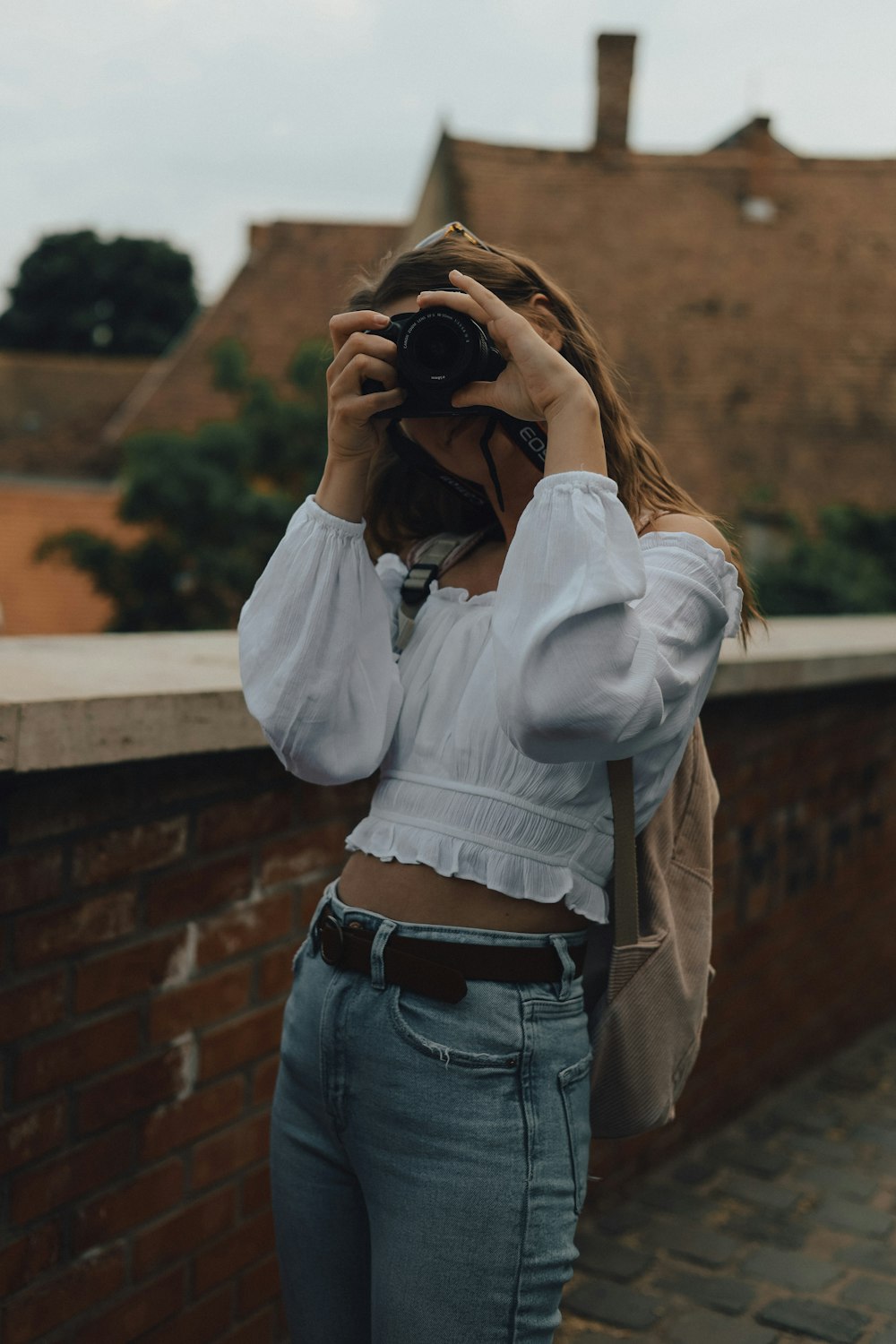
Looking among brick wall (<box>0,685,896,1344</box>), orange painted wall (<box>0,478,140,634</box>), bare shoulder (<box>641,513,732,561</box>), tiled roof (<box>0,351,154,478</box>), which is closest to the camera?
bare shoulder (<box>641,513,732,561</box>)

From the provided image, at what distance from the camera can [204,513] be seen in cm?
1609

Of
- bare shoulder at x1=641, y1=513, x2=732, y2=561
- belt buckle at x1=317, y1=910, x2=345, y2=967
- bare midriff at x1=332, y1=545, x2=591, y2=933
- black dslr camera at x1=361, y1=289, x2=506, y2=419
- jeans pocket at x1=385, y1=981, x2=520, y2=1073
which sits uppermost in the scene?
black dslr camera at x1=361, y1=289, x2=506, y2=419

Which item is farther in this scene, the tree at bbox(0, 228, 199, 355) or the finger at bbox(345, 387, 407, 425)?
the tree at bbox(0, 228, 199, 355)

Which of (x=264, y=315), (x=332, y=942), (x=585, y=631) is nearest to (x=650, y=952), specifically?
(x=332, y=942)

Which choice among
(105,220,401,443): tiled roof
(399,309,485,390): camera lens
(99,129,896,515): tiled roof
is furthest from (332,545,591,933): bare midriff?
(105,220,401,443): tiled roof

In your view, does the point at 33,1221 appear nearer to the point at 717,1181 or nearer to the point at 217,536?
the point at 717,1181

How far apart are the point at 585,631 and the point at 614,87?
26234 mm

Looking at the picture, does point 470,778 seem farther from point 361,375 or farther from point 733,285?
point 733,285

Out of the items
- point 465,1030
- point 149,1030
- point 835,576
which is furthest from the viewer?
point 835,576

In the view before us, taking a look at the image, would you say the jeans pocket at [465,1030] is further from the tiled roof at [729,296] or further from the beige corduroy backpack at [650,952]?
the tiled roof at [729,296]

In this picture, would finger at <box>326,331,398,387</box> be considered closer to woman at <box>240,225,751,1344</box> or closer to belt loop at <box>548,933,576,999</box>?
woman at <box>240,225,751,1344</box>

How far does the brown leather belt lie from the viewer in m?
1.45

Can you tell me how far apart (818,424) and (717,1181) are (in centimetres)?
2073

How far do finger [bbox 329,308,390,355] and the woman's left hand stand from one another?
8 centimetres
